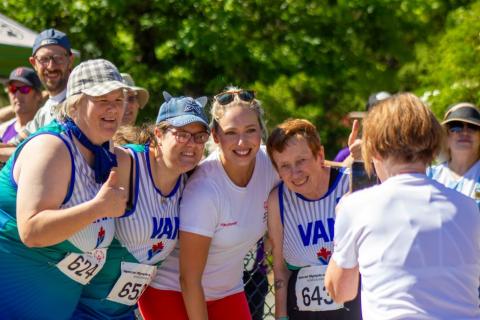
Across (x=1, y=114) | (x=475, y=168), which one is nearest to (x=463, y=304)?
(x=475, y=168)

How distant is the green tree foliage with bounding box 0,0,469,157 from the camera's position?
31.2ft

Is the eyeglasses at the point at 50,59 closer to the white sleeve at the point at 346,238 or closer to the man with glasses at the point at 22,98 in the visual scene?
the man with glasses at the point at 22,98

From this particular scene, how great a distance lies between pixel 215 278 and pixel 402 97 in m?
1.62

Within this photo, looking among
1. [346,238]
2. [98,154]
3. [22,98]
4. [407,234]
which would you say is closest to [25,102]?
[22,98]

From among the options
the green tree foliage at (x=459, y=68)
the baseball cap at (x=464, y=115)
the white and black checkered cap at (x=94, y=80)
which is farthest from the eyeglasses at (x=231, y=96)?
the green tree foliage at (x=459, y=68)

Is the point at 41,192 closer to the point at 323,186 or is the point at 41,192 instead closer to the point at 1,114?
the point at 323,186

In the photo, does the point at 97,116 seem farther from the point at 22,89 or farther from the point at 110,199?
the point at 22,89

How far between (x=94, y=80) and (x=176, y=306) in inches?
46.0

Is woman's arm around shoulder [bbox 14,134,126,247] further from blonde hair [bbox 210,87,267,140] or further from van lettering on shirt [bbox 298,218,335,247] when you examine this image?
van lettering on shirt [bbox 298,218,335,247]

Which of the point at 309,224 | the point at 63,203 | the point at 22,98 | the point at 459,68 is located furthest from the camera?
the point at 459,68

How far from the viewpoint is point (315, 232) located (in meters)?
3.99

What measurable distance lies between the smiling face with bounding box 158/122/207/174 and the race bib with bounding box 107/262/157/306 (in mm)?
469

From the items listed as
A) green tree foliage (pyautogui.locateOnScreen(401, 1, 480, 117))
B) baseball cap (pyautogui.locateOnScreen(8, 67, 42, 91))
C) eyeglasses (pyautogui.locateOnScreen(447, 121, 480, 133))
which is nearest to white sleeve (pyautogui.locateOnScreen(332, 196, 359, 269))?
eyeglasses (pyautogui.locateOnScreen(447, 121, 480, 133))

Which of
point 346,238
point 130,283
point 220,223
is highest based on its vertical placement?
point 346,238
